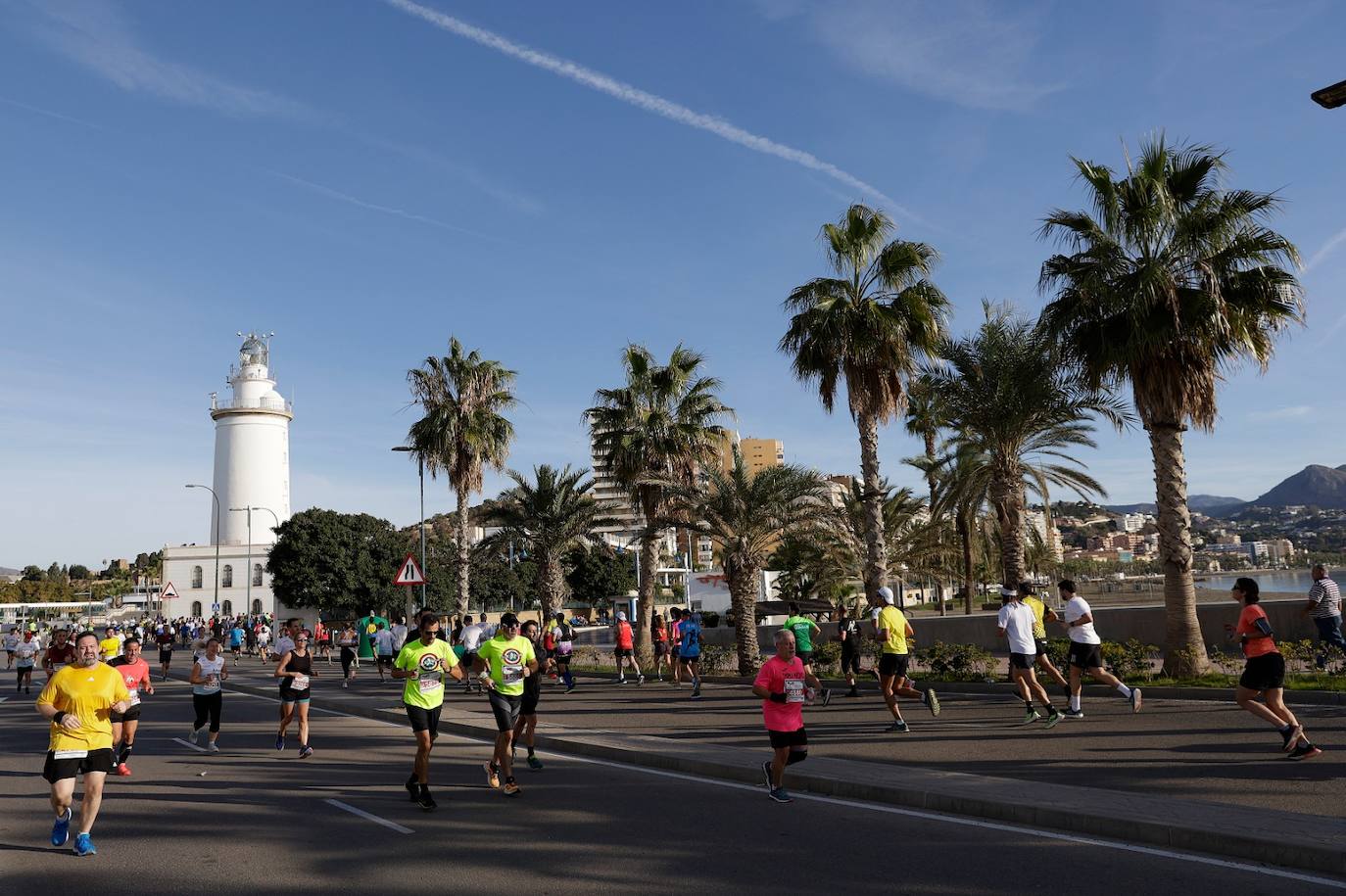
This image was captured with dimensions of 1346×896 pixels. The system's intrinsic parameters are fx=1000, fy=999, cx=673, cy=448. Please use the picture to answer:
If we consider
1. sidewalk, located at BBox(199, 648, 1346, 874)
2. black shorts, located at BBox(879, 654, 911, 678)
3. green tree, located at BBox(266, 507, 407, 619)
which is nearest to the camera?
sidewalk, located at BBox(199, 648, 1346, 874)

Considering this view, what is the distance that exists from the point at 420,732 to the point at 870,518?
14.3 meters

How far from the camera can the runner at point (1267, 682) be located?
9633 mm

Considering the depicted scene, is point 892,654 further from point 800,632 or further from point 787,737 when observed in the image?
point 787,737

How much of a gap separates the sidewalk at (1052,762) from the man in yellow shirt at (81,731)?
229 inches

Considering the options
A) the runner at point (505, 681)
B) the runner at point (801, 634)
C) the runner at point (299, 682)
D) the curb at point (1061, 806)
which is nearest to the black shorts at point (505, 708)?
the runner at point (505, 681)

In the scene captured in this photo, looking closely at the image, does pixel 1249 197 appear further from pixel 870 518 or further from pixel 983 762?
pixel 983 762

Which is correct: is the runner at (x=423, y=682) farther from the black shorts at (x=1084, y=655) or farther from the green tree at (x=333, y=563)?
the green tree at (x=333, y=563)

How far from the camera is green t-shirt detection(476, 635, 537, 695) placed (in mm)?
10164

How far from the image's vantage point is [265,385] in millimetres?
96125

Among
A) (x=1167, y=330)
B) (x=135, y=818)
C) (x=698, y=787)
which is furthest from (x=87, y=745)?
(x=1167, y=330)

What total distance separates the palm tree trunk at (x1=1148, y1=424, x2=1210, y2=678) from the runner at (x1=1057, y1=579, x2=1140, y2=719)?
144 inches

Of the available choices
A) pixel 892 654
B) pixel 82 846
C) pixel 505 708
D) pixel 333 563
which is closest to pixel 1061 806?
pixel 505 708

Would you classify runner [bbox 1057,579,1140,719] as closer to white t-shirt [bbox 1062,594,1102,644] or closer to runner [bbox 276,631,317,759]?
white t-shirt [bbox 1062,594,1102,644]

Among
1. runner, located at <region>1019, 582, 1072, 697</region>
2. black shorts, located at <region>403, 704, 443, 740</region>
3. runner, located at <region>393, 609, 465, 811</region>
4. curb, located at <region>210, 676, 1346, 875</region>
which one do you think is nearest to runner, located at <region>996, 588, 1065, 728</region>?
runner, located at <region>1019, 582, 1072, 697</region>
